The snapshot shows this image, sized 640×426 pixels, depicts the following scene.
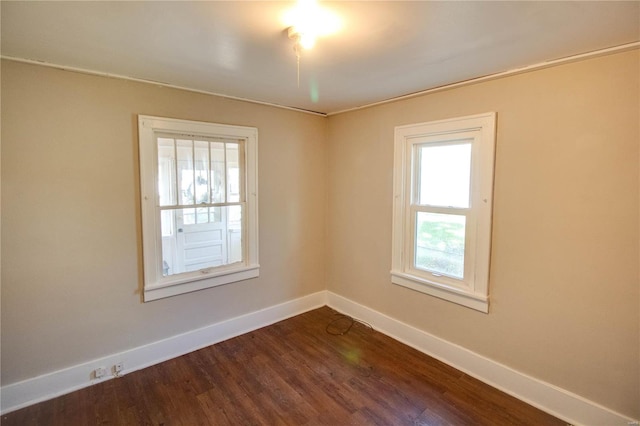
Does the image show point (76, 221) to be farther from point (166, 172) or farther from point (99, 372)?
point (99, 372)

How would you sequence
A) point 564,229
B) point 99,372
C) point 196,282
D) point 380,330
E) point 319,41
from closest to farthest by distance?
point 319,41
point 564,229
point 99,372
point 196,282
point 380,330

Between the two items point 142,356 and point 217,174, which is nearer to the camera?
point 142,356

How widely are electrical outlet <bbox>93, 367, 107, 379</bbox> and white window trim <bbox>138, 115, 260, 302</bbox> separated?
22.4 inches

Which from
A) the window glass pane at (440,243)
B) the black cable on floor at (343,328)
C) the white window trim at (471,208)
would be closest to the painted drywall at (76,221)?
the black cable on floor at (343,328)

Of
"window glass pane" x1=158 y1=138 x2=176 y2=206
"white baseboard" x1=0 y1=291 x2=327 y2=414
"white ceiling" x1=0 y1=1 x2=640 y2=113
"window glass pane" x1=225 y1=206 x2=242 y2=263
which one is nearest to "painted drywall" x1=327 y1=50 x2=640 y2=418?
"white ceiling" x1=0 y1=1 x2=640 y2=113

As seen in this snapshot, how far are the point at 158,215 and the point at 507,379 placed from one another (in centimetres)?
303

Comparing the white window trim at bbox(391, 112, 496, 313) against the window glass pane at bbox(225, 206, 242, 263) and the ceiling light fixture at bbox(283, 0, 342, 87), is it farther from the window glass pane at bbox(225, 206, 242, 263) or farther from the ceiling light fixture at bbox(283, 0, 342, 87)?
the window glass pane at bbox(225, 206, 242, 263)

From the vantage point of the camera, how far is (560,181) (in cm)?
199

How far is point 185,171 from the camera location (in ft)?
8.88

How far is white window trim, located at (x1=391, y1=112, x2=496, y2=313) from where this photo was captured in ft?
7.59

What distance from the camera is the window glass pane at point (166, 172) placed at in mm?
2586

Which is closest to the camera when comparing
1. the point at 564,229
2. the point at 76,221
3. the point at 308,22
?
the point at 308,22

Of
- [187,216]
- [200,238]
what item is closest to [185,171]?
[187,216]

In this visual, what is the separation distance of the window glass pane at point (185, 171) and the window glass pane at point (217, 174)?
0.62 feet
